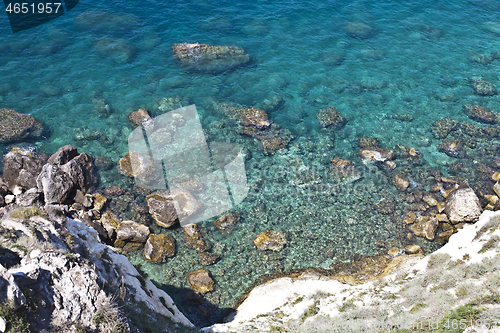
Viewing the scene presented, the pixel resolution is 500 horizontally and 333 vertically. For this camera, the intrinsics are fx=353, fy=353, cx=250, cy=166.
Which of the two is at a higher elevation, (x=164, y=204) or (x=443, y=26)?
(x=443, y=26)

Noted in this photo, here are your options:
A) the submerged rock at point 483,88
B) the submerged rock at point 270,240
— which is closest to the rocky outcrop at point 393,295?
the submerged rock at point 270,240

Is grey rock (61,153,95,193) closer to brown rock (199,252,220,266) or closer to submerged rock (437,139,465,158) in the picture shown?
brown rock (199,252,220,266)

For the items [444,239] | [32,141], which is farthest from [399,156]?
[32,141]

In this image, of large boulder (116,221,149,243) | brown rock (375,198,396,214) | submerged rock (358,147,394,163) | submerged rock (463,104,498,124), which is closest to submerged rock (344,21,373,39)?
submerged rock (463,104,498,124)

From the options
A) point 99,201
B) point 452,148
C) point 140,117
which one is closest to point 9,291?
point 99,201

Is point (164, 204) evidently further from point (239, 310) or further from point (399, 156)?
point (399, 156)

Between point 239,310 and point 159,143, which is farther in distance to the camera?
point 159,143

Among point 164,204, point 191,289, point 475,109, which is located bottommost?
point 191,289
